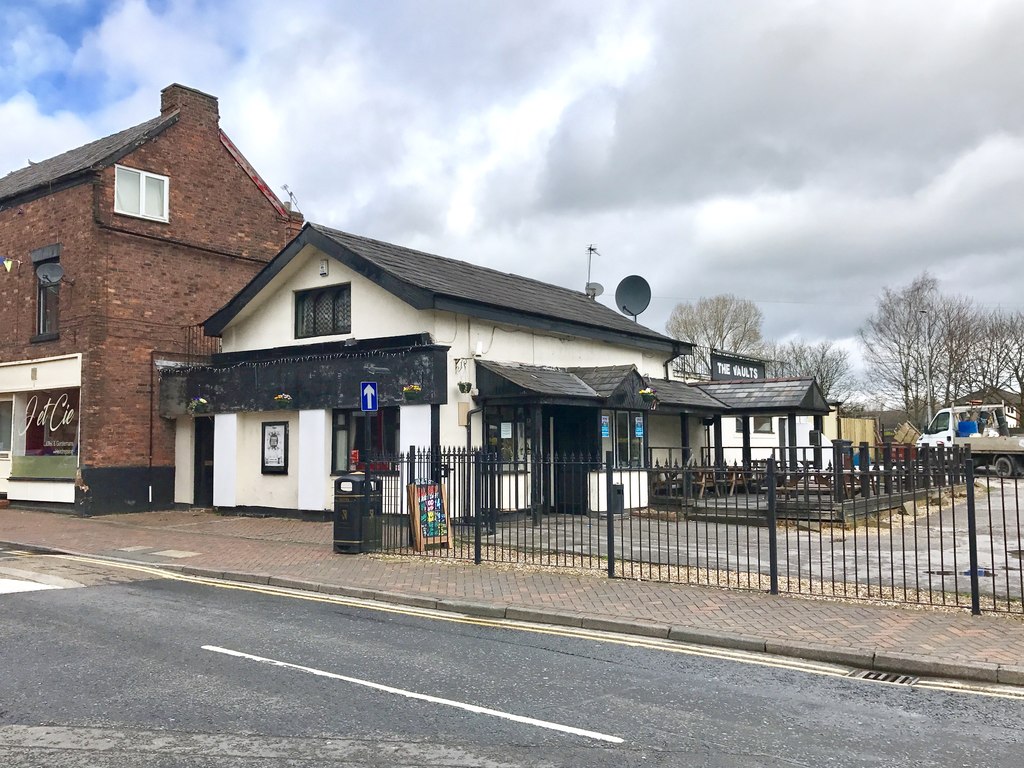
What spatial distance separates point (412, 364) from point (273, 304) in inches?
197

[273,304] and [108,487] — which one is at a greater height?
[273,304]

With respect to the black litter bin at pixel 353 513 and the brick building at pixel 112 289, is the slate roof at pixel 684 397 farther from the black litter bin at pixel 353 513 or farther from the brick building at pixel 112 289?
the brick building at pixel 112 289

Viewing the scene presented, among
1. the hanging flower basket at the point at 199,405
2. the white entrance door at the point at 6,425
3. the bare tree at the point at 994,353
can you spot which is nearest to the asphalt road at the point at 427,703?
the hanging flower basket at the point at 199,405

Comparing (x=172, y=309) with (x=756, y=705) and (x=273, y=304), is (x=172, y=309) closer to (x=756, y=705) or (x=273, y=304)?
(x=273, y=304)

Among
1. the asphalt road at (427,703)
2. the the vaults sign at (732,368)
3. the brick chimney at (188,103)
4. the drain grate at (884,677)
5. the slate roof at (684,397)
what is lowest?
the drain grate at (884,677)

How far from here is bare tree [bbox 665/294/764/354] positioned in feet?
172

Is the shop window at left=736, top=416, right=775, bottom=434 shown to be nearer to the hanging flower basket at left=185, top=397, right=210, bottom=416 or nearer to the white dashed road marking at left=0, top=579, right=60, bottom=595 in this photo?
the hanging flower basket at left=185, top=397, right=210, bottom=416

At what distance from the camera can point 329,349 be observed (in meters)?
18.6

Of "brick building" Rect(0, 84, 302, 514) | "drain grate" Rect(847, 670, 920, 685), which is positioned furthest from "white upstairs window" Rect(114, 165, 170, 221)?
"drain grate" Rect(847, 670, 920, 685)

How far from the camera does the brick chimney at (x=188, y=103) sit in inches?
878

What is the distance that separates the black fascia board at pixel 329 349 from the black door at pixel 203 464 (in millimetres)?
1522

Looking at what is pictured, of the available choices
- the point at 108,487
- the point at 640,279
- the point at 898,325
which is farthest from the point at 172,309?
the point at 898,325

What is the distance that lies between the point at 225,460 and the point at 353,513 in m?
7.68

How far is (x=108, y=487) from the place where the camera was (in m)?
19.8
